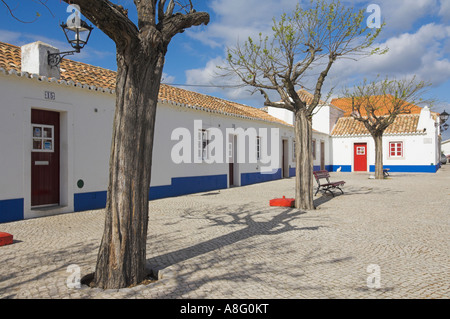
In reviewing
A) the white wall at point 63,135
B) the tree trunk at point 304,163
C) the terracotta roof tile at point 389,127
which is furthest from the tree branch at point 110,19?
the terracotta roof tile at point 389,127

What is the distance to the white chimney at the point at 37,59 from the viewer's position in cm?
796

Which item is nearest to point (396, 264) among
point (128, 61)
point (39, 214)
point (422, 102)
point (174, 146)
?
point (128, 61)

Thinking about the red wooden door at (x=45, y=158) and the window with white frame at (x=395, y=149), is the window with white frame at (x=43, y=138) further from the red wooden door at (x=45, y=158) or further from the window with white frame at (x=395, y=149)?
the window with white frame at (x=395, y=149)

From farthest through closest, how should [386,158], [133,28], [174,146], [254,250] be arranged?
1. [386,158]
2. [174,146]
3. [254,250]
4. [133,28]

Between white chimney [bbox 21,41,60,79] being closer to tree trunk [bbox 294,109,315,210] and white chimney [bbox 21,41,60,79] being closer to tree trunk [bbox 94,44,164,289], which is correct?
tree trunk [bbox 94,44,164,289]

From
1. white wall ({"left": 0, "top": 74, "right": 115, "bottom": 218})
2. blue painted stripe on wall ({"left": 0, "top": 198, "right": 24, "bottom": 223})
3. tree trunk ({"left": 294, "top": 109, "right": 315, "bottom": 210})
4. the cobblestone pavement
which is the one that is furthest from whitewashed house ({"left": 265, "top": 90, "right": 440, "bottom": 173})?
blue painted stripe on wall ({"left": 0, "top": 198, "right": 24, "bottom": 223})

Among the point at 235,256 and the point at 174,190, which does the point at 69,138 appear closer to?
the point at 174,190

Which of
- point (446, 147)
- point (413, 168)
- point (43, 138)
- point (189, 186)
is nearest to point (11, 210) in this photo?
point (43, 138)

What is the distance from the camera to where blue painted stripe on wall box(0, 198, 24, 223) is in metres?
6.96

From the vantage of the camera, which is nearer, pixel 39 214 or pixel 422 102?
pixel 39 214

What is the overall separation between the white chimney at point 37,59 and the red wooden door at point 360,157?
23696 millimetres

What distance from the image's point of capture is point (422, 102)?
17.7 metres

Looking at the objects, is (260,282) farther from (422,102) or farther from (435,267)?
(422,102)
